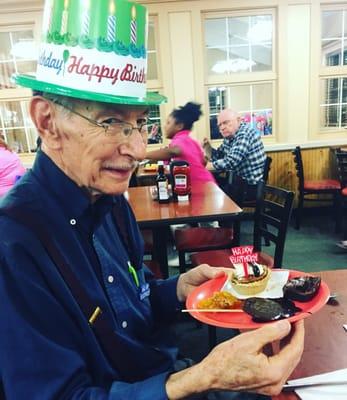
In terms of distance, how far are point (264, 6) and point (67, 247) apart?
4576mm

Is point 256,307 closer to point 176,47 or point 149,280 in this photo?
point 149,280

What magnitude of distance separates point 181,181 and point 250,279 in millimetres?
1491

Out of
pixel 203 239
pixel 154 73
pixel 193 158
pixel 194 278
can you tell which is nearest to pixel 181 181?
pixel 203 239

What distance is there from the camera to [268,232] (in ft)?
7.18

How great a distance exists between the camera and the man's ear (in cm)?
78

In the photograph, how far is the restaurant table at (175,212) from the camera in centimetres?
203

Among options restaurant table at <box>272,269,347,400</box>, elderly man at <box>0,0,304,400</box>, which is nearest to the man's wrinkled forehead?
elderly man at <box>0,0,304,400</box>

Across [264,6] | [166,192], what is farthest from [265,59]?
[166,192]

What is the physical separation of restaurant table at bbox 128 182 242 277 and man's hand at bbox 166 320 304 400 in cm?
135

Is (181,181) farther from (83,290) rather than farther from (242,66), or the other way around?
(242,66)

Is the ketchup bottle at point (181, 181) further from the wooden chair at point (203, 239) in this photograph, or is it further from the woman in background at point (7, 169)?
the woman in background at point (7, 169)

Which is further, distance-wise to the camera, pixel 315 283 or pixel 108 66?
pixel 315 283

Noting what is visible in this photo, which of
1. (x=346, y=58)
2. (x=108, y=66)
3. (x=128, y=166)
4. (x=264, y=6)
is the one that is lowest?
(x=128, y=166)

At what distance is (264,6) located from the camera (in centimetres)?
436
